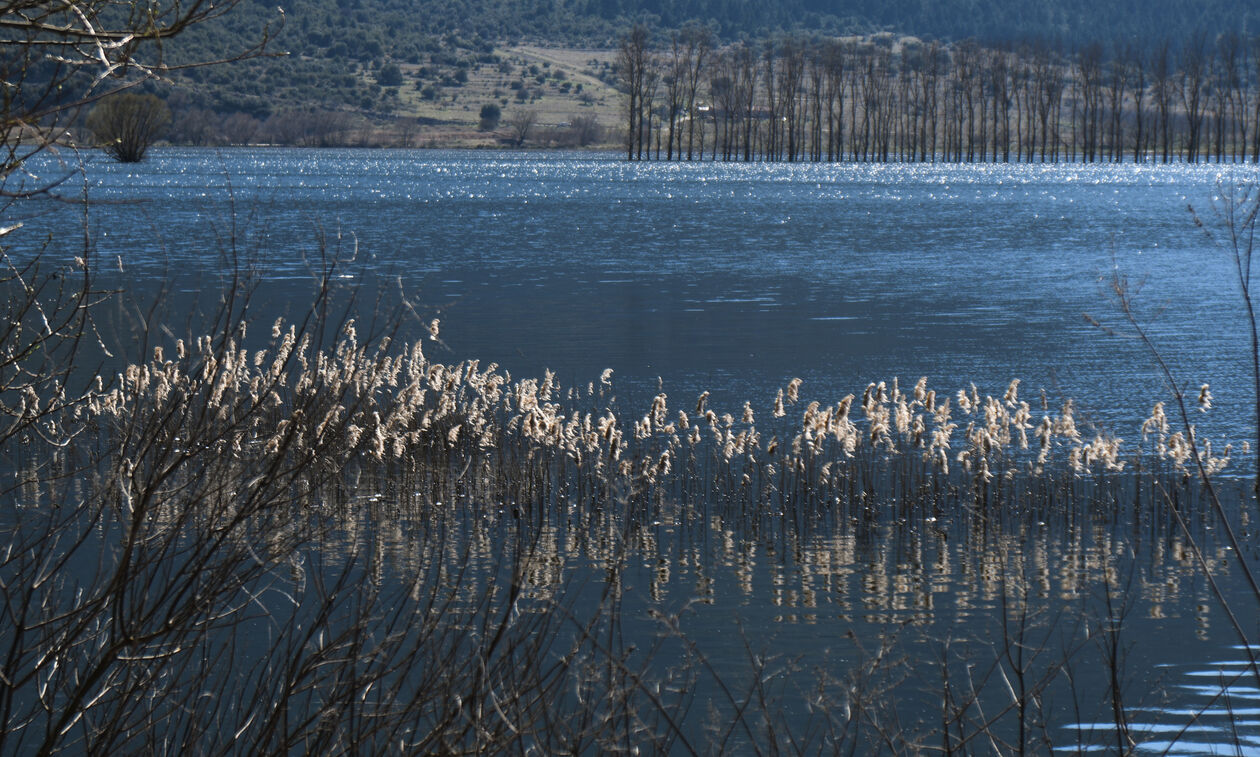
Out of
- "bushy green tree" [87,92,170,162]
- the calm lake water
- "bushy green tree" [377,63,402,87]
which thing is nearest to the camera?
"bushy green tree" [87,92,170,162]

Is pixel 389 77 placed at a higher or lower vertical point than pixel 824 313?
higher

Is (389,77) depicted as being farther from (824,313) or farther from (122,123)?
(122,123)

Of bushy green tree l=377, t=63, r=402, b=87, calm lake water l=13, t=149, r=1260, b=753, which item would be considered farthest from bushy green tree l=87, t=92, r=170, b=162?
bushy green tree l=377, t=63, r=402, b=87

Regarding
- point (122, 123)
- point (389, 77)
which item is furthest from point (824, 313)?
point (389, 77)

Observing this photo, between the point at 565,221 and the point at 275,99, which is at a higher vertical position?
the point at 275,99

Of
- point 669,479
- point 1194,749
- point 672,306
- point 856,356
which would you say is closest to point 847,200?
point 672,306

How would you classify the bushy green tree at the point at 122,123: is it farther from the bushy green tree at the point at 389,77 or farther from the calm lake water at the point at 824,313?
the bushy green tree at the point at 389,77

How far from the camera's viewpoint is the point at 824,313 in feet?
84.2

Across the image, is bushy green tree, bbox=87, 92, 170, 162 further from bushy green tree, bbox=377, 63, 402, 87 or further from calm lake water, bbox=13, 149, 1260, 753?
bushy green tree, bbox=377, 63, 402, 87

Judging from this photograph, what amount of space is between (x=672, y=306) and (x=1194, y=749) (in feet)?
65.6

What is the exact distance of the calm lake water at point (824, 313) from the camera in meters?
9.12

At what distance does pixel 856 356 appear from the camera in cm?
2042

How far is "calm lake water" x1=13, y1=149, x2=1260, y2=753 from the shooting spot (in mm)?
9125

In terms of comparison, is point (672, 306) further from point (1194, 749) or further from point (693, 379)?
point (1194, 749)
